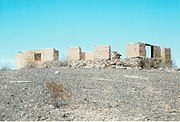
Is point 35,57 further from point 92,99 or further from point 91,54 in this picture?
point 92,99

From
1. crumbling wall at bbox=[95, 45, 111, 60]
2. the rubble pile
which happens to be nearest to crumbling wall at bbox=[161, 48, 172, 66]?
the rubble pile

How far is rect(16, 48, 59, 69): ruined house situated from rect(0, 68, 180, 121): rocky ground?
12212mm

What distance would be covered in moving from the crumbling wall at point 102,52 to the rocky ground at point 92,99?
925 cm

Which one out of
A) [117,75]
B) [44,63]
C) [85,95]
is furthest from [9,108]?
[44,63]

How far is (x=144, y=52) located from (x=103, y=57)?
2.79 meters

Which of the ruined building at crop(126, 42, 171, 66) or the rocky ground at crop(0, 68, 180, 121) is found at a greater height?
the ruined building at crop(126, 42, 171, 66)

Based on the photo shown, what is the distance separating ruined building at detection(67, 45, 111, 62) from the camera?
2628 centimetres

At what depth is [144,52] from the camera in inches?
1057

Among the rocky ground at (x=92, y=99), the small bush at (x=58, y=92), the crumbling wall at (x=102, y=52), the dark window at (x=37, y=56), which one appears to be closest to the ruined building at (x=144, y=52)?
the crumbling wall at (x=102, y=52)

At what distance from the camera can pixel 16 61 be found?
3170cm

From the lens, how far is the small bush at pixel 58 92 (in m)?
12.0

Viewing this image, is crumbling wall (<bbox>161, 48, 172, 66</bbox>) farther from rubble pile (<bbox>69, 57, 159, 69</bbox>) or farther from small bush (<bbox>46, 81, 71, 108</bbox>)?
small bush (<bbox>46, 81, 71, 108</bbox>)

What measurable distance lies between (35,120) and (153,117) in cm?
299

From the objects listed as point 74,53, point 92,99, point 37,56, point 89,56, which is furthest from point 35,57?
point 92,99
